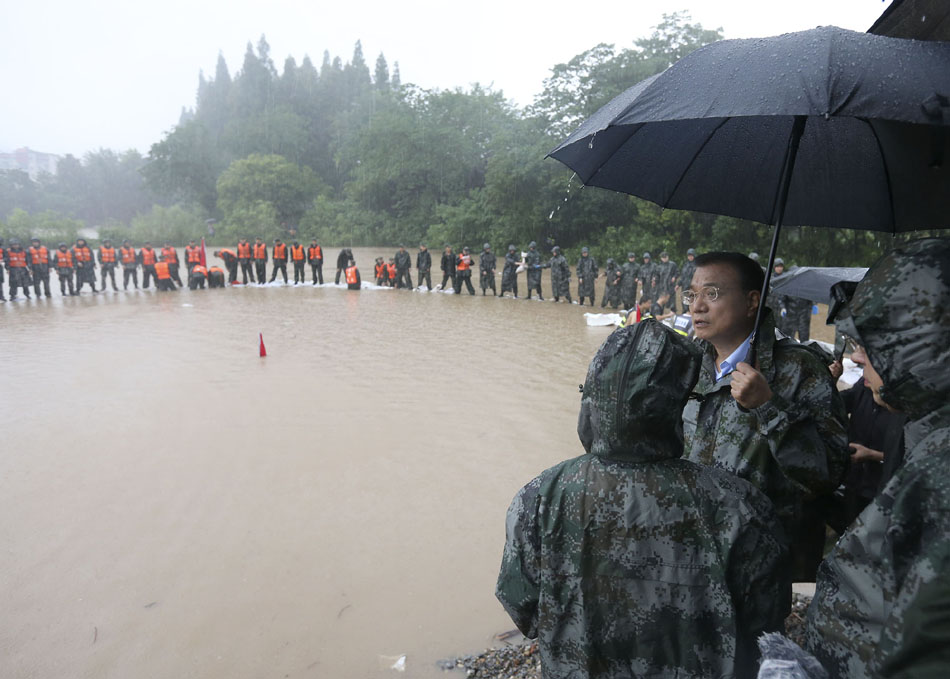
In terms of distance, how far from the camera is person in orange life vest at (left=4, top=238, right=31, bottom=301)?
1744 cm

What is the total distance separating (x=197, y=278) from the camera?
20266mm

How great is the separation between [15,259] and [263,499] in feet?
55.9

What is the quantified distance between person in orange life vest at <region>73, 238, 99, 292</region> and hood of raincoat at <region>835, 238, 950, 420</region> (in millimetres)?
21972

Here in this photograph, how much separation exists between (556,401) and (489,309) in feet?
28.5

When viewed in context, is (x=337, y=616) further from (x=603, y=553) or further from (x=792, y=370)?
(x=792, y=370)

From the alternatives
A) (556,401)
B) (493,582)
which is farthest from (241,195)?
(493,582)

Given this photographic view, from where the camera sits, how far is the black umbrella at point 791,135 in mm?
1667

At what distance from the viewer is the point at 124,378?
9055 millimetres

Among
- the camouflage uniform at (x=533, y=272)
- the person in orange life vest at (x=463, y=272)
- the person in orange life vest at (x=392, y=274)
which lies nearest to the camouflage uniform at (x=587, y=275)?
the camouflage uniform at (x=533, y=272)

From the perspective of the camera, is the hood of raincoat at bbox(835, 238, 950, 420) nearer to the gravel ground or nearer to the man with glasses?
the man with glasses

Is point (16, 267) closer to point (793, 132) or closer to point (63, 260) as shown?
point (63, 260)

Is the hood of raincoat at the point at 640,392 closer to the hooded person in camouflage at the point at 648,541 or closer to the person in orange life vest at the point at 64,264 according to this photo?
the hooded person in camouflage at the point at 648,541

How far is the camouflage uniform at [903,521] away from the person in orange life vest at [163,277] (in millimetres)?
20975

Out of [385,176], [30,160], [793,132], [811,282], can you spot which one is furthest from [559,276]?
[30,160]
